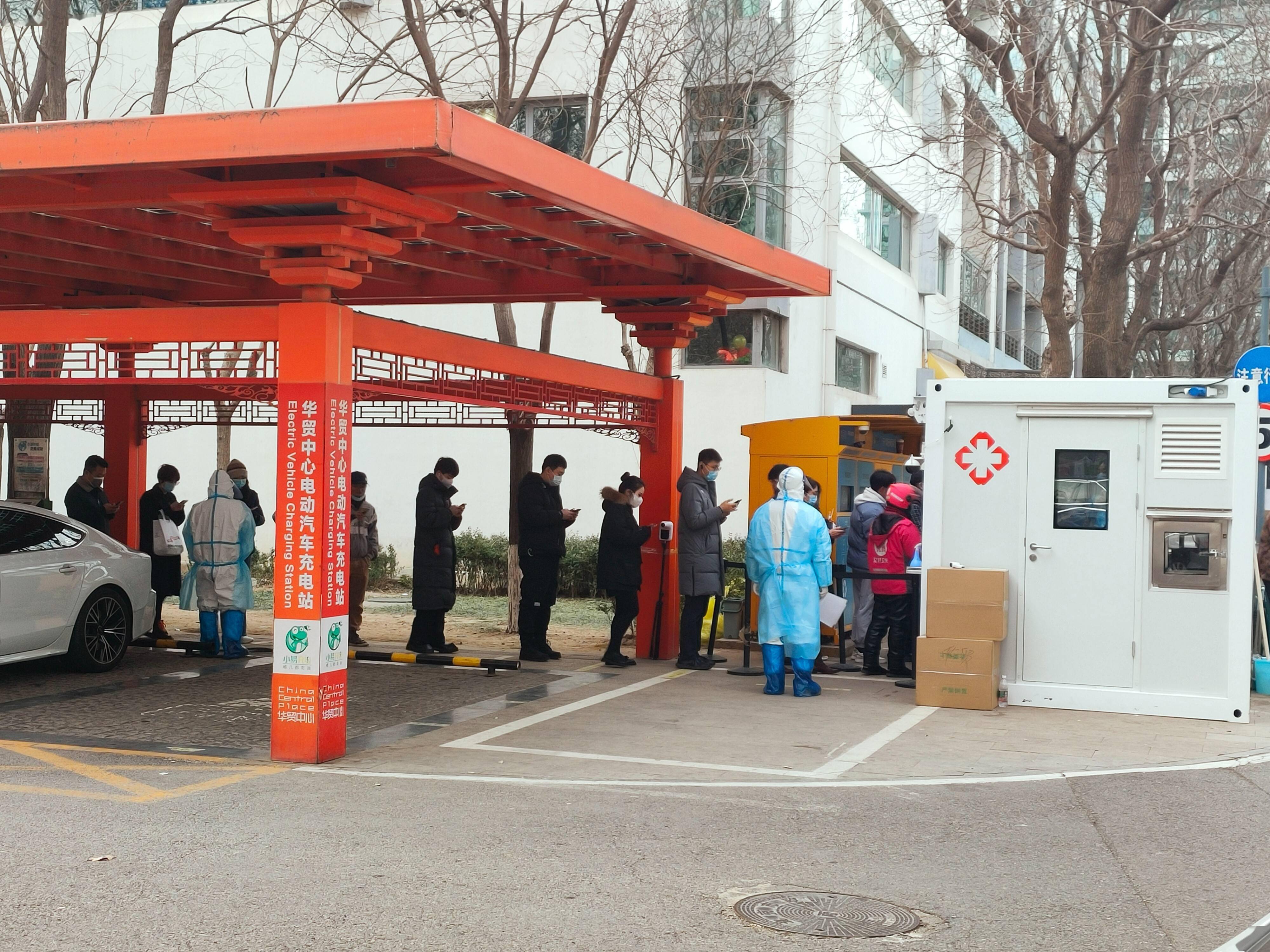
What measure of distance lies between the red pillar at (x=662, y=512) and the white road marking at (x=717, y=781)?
523cm

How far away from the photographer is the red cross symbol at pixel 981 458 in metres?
10.5

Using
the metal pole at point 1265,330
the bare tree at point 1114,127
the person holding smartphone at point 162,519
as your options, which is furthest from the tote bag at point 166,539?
Answer: the metal pole at point 1265,330

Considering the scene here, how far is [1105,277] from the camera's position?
49.7ft

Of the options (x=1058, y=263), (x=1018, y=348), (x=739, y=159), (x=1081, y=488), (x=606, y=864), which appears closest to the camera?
(x=606, y=864)

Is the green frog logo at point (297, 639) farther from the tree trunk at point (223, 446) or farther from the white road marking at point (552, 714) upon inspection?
the tree trunk at point (223, 446)

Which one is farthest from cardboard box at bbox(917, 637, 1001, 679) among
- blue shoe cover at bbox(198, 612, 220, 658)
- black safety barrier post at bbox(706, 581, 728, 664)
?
blue shoe cover at bbox(198, 612, 220, 658)

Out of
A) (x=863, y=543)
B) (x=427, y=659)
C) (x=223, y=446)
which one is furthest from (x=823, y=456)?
(x=223, y=446)

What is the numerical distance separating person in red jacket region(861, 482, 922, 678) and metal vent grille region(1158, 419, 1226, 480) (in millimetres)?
2221

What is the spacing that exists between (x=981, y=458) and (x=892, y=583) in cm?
154

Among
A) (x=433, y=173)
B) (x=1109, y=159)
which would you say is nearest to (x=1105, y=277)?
(x=1109, y=159)

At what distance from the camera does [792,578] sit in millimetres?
10500

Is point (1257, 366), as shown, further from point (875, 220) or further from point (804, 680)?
point (875, 220)

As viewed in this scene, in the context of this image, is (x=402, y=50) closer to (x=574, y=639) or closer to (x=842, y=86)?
(x=842, y=86)

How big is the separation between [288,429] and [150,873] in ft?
9.96
